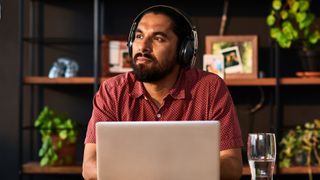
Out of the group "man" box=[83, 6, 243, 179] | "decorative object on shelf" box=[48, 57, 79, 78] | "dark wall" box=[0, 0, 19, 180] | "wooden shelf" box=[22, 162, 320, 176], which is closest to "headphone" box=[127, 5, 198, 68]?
"man" box=[83, 6, 243, 179]

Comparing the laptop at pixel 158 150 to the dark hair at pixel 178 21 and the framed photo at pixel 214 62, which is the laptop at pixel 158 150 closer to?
the dark hair at pixel 178 21

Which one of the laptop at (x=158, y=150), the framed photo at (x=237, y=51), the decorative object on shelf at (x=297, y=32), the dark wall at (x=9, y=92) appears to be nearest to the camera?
the laptop at (x=158, y=150)

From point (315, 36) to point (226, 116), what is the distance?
1902 mm

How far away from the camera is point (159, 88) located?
8.00 feet

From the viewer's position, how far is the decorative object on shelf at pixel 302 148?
4090 millimetres

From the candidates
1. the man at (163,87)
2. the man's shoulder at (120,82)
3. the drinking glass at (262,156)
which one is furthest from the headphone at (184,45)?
the drinking glass at (262,156)

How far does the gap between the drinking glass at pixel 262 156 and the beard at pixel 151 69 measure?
2.01 ft

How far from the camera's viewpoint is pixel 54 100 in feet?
14.5

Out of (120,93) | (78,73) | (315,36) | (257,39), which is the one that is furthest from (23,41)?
(120,93)

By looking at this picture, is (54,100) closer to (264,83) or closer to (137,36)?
(264,83)

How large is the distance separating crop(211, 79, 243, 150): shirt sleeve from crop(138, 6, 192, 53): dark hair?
0.21 meters

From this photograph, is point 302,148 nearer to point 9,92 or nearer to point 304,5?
point 304,5

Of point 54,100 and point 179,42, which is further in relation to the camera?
point 54,100

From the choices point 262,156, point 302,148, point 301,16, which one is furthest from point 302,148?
point 262,156
